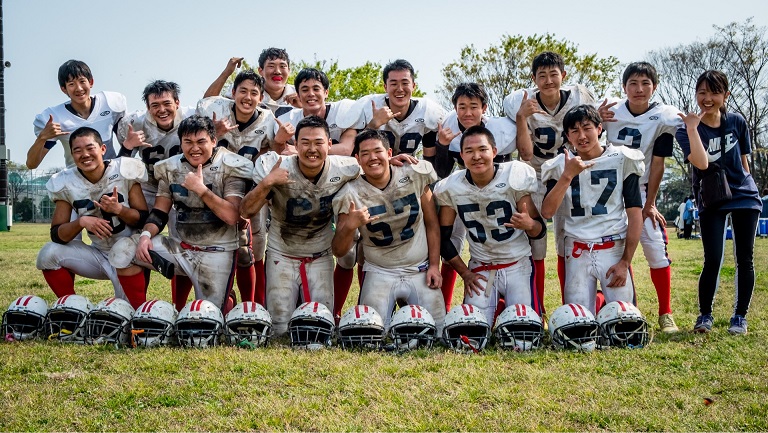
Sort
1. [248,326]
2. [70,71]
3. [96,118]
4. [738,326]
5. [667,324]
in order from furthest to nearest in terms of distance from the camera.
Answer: [96,118] < [70,71] < [667,324] < [738,326] < [248,326]

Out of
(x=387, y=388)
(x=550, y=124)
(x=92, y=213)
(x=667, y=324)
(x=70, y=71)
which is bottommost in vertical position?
(x=667, y=324)

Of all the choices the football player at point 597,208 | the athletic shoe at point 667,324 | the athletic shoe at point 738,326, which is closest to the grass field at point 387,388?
the athletic shoe at point 738,326

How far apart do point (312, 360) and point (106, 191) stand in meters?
2.80

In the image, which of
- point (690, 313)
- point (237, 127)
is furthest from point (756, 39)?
point (237, 127)

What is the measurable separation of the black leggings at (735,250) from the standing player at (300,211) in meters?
3.14

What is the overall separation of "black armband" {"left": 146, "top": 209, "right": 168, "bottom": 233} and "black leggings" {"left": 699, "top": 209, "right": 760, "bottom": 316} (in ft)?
15.7

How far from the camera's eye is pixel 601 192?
18.8ft

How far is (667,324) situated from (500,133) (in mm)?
2328

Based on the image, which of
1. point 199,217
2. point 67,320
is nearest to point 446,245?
point 199,217

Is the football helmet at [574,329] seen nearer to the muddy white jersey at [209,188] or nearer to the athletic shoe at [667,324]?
the athletic shoe at [667,324]

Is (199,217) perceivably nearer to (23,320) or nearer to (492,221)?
(23,320)

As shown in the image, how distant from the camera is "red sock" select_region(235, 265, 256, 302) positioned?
261 inches

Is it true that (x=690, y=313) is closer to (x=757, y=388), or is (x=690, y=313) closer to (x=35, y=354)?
(x=757, y=388)

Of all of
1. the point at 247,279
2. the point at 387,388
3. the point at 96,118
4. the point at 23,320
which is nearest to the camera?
the point at 387,388
